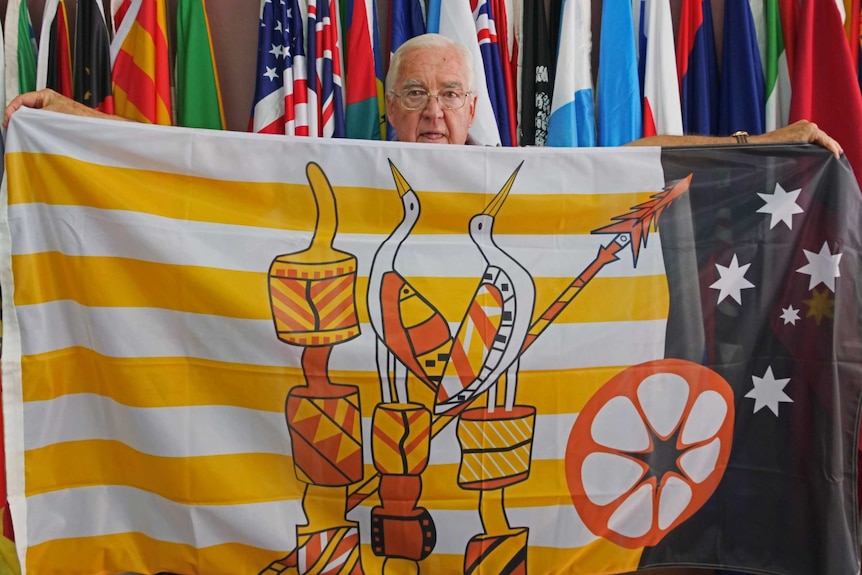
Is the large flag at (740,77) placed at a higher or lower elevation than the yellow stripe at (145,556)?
higher

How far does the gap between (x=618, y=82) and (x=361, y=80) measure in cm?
85

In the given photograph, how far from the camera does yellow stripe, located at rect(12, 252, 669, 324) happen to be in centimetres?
152

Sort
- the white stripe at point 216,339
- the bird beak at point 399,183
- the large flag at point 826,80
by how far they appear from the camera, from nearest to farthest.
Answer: the white stripe at point 216,339
the bird beak at point 399,183
the large flag at point 826,80

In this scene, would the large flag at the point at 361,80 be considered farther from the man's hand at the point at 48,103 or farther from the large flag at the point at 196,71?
the man's hand at the point at 48,103

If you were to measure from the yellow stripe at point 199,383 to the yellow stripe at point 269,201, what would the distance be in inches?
13.3

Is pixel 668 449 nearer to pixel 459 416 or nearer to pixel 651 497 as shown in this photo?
pixel 651 497

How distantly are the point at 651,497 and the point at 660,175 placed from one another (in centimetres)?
79

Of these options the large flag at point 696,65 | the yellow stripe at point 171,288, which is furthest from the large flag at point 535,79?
the yellow stripe at point 171,288

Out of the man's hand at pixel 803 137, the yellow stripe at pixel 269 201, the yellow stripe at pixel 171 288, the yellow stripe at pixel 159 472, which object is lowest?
the yellow stripe at pixel 159 472

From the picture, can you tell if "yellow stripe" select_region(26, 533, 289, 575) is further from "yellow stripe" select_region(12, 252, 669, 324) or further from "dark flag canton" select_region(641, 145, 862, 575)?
"dark flag canton" select_region(641, 145, 862, 575)

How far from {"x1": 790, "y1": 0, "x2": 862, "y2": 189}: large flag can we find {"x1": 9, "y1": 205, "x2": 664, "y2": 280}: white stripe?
3.21 ft

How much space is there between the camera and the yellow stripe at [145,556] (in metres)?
1.53

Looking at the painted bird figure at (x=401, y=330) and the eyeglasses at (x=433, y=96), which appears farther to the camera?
the eyeglasses at (x=433, y=96)

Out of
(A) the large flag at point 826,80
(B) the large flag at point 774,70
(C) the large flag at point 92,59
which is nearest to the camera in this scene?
(C) the large flag at point 92,59
